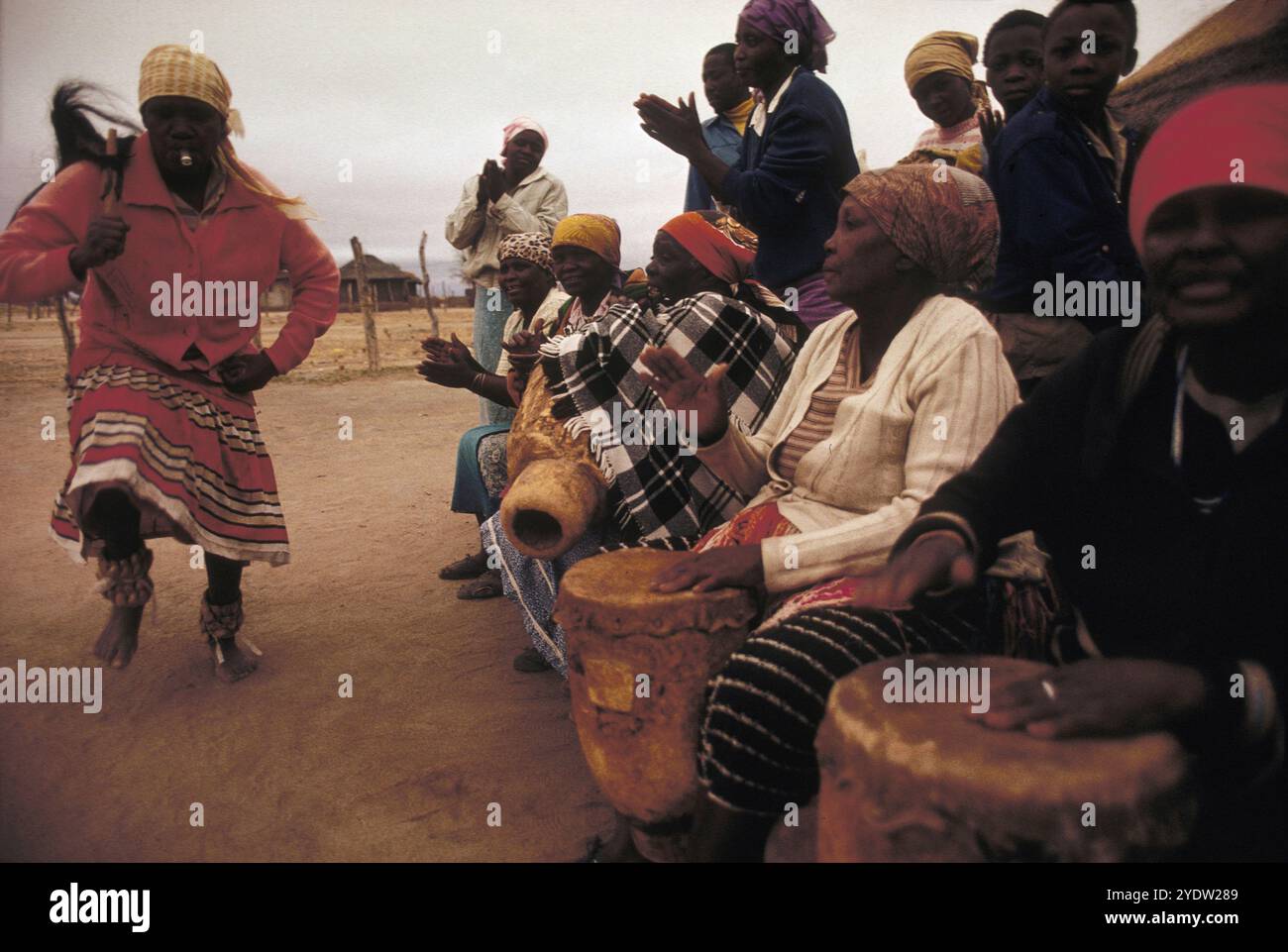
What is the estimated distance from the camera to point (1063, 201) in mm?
2672

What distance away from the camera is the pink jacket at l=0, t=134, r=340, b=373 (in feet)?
9.91

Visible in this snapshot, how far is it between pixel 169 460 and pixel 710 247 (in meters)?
2.21

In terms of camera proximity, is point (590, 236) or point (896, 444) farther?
point (590, 236)

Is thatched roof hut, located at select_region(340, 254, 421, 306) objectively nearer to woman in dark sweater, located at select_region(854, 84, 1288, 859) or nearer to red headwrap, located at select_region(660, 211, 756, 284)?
red headwrap, located at select_region(660, 211, 756, 284)

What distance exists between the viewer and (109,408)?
3.16m

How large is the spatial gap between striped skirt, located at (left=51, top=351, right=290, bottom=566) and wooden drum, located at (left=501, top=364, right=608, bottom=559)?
117cm

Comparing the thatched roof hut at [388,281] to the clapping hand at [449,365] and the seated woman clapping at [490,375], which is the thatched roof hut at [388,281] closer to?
the seated woman clapping at [490,375]

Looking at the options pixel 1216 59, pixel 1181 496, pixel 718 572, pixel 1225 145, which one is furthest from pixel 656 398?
pixel 1216 59

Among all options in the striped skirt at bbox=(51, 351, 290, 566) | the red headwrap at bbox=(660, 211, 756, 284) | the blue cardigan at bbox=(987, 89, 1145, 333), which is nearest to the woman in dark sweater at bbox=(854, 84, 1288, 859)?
the blue cardigan at bbox=(987, 89, 1145, 333)

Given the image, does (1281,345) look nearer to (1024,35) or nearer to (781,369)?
(781,369)

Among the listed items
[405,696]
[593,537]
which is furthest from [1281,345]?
[405,696]

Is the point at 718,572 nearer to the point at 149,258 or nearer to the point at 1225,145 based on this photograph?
the point at 1225,145
